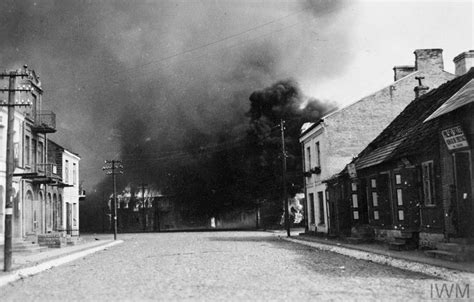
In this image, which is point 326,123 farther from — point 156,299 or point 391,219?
point 156,299

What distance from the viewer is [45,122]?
2975 cm

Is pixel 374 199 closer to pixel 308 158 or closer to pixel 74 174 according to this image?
pixel 308 158

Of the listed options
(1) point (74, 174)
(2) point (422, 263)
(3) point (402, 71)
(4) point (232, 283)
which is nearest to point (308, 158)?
(3) point (402, 71)

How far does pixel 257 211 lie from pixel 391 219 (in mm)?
35600

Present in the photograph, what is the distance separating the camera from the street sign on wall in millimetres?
12648

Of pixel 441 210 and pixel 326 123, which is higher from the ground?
pixel 326 123

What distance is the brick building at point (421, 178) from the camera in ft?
43.1

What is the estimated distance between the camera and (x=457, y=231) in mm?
13172

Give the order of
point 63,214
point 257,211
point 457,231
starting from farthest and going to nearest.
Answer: point 257,211 → point 63,214 → point 457,231

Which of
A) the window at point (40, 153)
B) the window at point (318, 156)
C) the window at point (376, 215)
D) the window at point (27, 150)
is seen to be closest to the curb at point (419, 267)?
the window at point (376, 215)

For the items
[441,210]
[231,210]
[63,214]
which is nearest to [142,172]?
[231,210]

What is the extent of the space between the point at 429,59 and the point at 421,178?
1303 centimetres

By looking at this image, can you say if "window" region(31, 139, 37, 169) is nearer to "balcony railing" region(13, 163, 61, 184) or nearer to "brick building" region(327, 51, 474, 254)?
"balcony railing" region(13, 163, 61, 184)

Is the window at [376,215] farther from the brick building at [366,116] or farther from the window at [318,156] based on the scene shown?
the window at [318,156]
